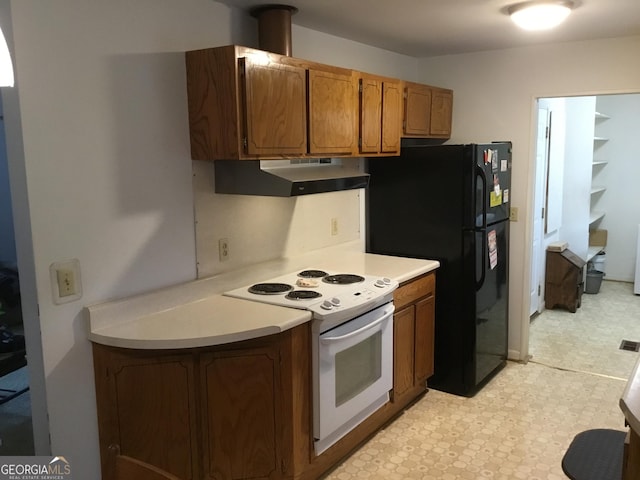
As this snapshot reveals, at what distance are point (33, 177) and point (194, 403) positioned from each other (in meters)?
1.07

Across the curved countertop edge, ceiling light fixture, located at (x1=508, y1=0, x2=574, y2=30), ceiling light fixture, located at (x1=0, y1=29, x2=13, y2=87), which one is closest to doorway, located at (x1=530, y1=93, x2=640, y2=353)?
ceiling light fixture, located at (x1=508, y1=0, x2=574, y2=30)

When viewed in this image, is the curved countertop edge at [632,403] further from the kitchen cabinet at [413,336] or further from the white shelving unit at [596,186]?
the white shelving unit at [596,186]

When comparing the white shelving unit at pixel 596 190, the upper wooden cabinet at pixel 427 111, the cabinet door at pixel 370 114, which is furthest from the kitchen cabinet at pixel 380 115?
the white shelving unit at pixel 596 190

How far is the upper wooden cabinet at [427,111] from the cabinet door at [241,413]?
80.0 inches

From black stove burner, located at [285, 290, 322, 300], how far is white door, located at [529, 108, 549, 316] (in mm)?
2687

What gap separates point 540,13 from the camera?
9.00 ft

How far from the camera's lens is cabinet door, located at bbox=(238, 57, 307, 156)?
240 cm

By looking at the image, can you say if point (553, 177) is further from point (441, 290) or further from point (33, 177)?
point (33, 177)

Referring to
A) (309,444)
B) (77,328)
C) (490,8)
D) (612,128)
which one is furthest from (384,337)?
(612,128)

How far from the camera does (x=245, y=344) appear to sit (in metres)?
2.23

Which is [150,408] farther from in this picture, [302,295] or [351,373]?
[351,373]

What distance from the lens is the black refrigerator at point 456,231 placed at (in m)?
3.46

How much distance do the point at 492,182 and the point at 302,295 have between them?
66.3 inches

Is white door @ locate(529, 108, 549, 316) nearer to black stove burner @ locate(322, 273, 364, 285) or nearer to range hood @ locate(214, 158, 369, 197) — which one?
black stove burner @ locate(322, 273, 364, 285)
